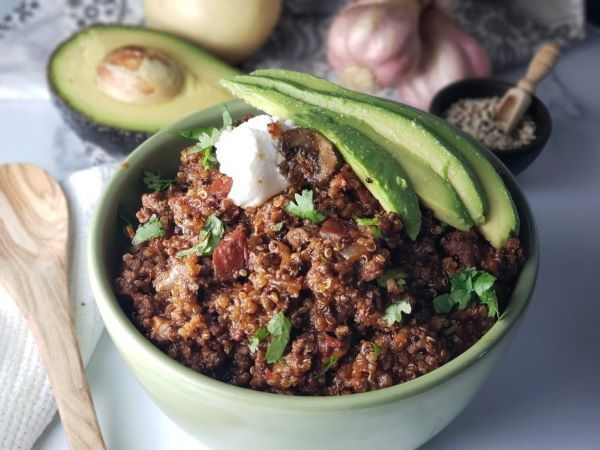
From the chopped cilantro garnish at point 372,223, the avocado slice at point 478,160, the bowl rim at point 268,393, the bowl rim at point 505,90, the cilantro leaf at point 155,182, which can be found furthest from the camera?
the bowl rim at point 505,90

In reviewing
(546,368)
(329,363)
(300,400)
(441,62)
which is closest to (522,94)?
(441,62)

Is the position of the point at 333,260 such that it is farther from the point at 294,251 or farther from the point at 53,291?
the point at 53,291

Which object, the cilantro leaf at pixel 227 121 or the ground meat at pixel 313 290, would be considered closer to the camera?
the ground meat at pixel 313 290

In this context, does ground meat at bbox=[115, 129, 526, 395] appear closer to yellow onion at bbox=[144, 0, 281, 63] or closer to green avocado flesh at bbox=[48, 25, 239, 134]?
green avocado flesh at bbox=[48, 25, 239, 134]

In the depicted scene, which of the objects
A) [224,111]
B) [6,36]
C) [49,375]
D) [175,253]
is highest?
[224,111]

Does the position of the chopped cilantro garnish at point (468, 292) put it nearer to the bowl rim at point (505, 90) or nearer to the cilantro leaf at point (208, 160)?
the cilantro leaf at point (208, 160)

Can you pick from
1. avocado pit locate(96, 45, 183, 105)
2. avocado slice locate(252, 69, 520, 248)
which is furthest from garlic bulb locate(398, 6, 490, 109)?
avocado slice locate(252, 69, 520, 248)

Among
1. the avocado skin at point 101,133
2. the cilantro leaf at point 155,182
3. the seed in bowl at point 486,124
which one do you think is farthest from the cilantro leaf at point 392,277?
the avocado skin at point 101,133

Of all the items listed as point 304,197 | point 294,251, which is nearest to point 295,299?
point 294,251
